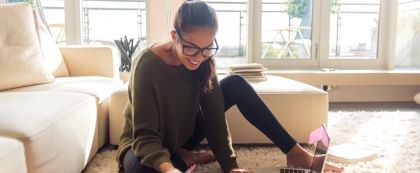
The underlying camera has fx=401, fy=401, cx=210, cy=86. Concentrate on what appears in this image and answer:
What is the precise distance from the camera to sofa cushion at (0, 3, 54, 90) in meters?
1.94

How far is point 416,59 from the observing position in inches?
149

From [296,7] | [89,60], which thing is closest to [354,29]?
[296,7]

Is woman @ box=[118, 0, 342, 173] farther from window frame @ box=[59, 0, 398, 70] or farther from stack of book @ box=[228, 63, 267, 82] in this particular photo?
window frame @ box=[59, 0, 398, 70]

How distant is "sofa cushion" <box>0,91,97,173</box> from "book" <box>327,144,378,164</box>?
109cm

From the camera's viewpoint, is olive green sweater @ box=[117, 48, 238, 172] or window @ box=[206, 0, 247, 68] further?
window @ box=[206, 0, 247, 68]

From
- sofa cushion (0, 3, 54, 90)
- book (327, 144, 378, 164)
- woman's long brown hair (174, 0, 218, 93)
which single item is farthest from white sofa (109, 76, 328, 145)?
woman's long brown hair (174, 0, 218, 93)

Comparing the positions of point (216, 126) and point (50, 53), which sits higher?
point (50, 53)

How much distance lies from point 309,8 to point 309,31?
8.4 inches

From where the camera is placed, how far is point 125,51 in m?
3.34

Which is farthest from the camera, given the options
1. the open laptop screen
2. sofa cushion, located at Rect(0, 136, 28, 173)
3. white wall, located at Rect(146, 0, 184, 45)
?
white wall, located at Rect(146, 0, 184, 45)

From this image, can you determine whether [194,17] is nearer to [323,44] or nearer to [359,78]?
[359,78]

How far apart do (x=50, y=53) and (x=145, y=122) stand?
1.37 metres

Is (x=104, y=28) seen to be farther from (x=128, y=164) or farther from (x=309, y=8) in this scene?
(x=128, y=164)

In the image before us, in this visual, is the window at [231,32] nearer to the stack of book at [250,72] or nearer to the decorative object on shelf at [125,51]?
the decorative object on shelf at [125,51]
